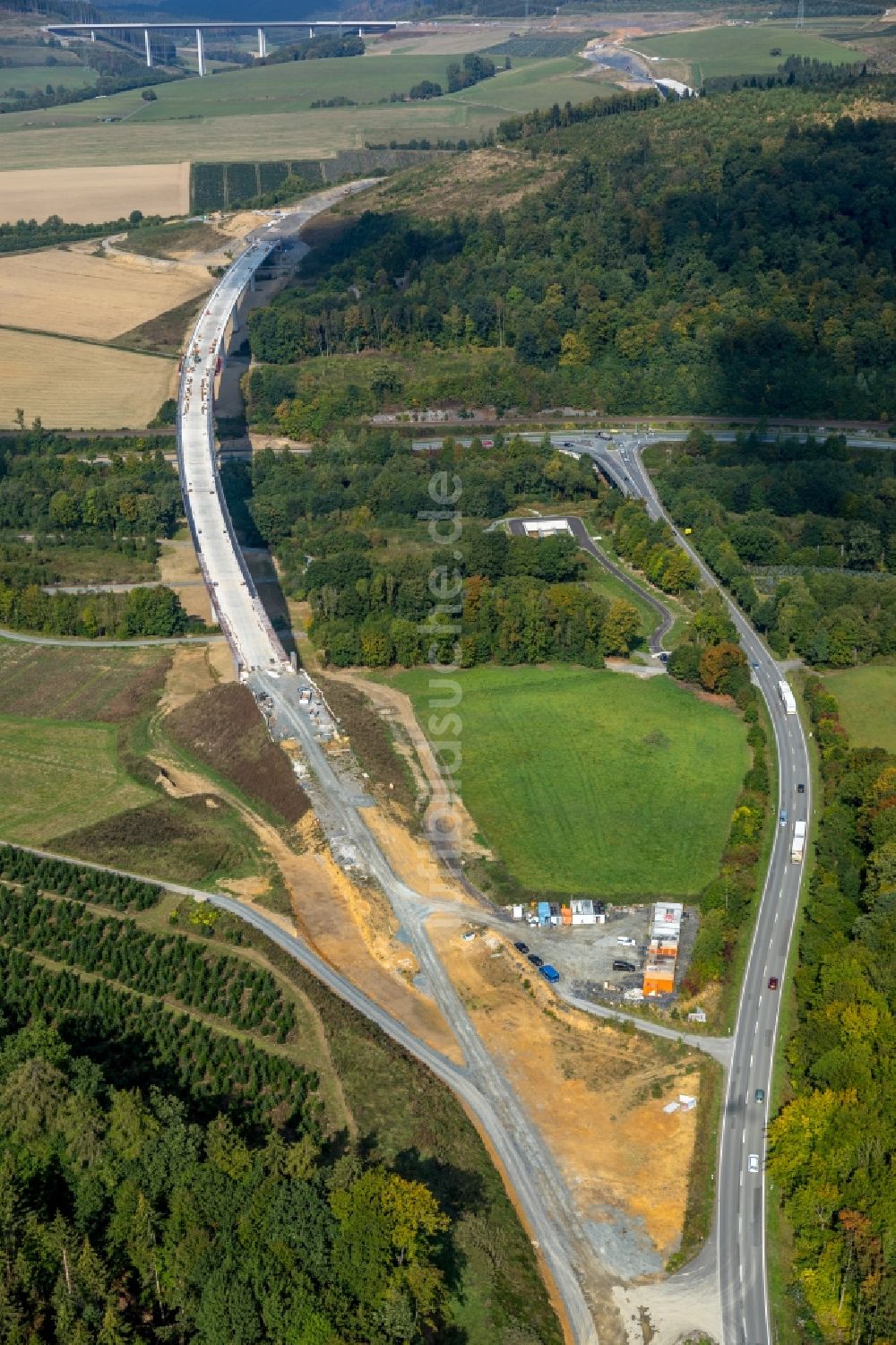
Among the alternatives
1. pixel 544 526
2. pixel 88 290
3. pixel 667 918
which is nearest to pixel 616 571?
pixel 544 526

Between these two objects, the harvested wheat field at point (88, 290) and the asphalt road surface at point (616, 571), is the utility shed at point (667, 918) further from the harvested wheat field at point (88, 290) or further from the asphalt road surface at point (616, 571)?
the harvested wheat field at point (88, 290)

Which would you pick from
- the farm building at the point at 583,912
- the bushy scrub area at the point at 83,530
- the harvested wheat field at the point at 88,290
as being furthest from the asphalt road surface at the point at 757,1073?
the harvested wheat field at the point at 88,290

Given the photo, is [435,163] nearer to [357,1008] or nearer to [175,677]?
[175,677]

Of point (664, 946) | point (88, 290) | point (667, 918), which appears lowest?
point (667, 918)

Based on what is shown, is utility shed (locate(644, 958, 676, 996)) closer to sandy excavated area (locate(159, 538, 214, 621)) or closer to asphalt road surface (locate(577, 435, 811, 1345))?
asphalt road surface (locate(577, 435, 811, 1345))

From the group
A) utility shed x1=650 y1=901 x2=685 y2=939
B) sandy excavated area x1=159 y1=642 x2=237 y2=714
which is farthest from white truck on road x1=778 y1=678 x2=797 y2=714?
sandy excavated area x1=159 y1=642 x2=237 y2=714

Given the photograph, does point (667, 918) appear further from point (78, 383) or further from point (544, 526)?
point (78, 383)
